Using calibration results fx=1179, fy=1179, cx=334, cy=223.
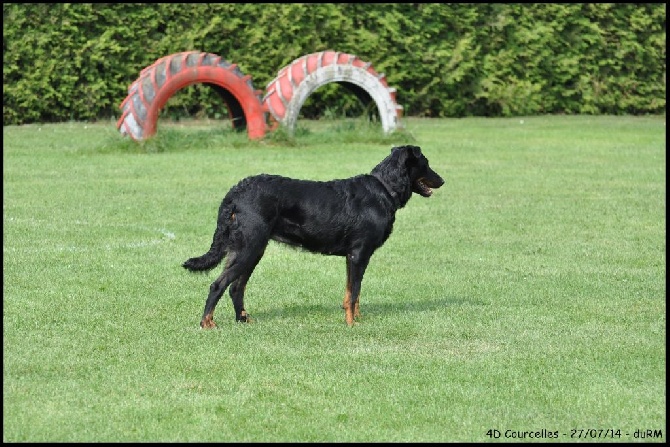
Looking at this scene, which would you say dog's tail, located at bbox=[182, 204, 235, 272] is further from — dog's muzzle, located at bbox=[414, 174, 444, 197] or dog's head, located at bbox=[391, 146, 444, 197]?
dog's muzzle, located at bbox=[414, 174, 444, 197]

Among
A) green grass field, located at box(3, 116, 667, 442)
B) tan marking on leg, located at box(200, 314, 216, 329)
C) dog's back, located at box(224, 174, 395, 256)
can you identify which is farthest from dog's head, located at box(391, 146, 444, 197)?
tan marking on leg, located at box(200, 314, 216, 329)

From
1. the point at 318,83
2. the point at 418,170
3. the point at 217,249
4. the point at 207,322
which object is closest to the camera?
the point at 207,322

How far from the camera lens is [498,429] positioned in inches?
225

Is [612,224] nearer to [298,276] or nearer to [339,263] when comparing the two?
[339,263]

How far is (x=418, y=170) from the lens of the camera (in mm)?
8461

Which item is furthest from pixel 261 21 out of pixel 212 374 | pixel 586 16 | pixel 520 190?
pixel 212 374

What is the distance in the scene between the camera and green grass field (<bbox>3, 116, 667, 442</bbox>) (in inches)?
233

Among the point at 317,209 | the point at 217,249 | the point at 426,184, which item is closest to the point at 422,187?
the point at 426,184

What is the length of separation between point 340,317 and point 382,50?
15.8 m

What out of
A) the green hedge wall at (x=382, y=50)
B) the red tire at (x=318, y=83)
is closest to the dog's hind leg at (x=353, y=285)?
the red tire at (x=318, y=83)

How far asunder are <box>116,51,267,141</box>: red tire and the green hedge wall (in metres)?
3.87

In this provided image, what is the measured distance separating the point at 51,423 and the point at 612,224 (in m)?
7.97

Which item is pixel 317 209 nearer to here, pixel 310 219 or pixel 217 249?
pixel 310 219

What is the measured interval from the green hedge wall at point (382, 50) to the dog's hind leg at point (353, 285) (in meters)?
14.1
